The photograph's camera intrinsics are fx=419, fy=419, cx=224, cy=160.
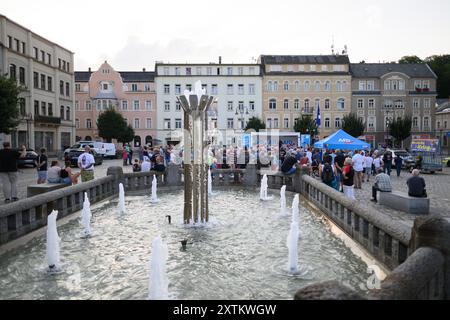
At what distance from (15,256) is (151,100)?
6751 cm

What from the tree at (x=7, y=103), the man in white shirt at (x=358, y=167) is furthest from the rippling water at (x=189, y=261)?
the tree at (x=7, y=103)

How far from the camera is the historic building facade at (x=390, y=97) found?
7119 centimetres

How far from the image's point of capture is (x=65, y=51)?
5694 cm

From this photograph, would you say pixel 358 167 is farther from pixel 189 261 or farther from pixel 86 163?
pixel 189 261

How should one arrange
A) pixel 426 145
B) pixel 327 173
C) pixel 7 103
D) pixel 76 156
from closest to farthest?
pixel 327 173 < pixel 7 103 < pixel 426 145 < pixel 76 156

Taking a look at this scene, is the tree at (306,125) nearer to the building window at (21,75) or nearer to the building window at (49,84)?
the building window at (49,84)

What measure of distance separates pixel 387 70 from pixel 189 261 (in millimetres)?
72373

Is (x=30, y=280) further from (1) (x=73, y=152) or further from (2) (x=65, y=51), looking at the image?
(2) (x=65, y=51)

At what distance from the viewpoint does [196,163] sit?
36.1ft

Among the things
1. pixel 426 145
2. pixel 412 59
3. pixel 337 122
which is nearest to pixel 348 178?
pixel 426 145

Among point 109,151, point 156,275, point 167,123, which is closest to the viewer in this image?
point 156,275

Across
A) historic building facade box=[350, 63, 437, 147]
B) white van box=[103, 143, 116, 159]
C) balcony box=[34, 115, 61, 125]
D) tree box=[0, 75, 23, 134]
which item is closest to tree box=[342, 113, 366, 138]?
historic building facade box=[350, 63, 437, 147]

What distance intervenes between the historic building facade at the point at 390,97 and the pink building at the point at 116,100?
35602 mm
